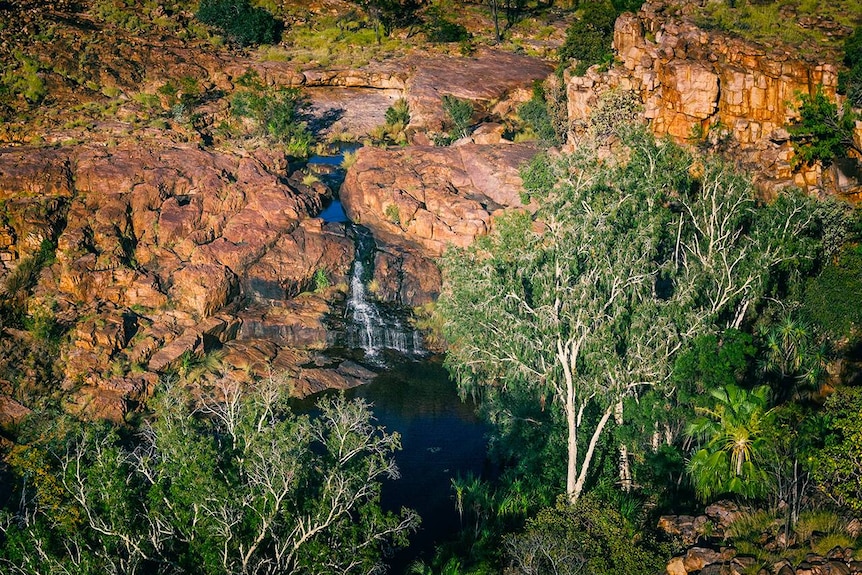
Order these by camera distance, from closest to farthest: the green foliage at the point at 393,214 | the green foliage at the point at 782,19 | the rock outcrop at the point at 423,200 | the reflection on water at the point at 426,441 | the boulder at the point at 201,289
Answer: the reflection on water at the point at 426,441 → the boulder at the point at 201,289 → the green foliage at the point at 782,19 → the rock outcrop at the point at 423,200 → the green foliage at the point at 393,214

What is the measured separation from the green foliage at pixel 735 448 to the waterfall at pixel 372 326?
22.8m

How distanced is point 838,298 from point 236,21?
65.3 meters

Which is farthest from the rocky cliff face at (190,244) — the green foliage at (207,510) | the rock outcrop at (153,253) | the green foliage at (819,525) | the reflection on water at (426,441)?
the green foliage at (819,525)

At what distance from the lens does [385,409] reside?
2047 inches

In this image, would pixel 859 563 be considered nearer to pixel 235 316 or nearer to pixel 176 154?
pixel 235 316

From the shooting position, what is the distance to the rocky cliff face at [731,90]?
57125 mm

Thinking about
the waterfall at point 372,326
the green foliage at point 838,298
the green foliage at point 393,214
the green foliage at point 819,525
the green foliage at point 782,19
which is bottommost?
the waterfall at point 372,326

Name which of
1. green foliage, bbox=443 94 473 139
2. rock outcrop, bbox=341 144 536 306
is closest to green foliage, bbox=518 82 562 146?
rock outcrop, bbox=341 144 536 306

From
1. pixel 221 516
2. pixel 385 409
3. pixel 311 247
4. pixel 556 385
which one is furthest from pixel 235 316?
pixel 221 516

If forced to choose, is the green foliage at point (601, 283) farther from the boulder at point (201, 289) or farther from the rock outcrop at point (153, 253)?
the boulder at point (201, 289)

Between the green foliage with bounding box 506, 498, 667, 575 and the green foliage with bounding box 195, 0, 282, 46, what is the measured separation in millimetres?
67466

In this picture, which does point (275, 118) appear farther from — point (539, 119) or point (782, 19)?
point (782, 19)

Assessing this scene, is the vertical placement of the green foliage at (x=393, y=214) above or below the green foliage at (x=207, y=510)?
below

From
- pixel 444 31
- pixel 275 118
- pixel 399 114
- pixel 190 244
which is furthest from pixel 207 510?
pixel 444 31
